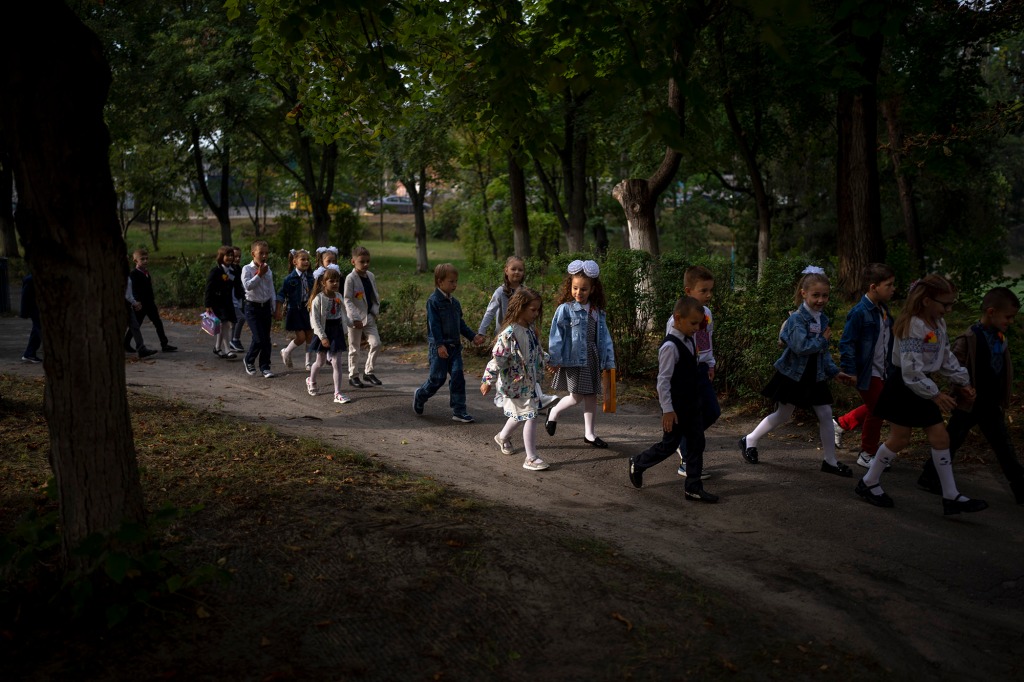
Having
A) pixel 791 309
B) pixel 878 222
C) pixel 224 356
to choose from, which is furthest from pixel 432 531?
pixel 878 222

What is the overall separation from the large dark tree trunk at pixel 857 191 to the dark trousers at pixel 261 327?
9.86m

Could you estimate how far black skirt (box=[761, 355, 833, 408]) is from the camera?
782 cm

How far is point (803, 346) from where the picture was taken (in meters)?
7.79

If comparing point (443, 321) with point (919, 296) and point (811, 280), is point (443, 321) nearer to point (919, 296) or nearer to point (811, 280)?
point (811, 280)

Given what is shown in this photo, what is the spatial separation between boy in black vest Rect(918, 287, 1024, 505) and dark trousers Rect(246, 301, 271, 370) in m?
8.87

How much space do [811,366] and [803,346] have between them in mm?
216

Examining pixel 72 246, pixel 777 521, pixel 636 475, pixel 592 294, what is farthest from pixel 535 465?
pixel 72 246

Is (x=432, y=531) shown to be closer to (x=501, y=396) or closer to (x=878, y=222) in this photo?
(x=501, y=396)

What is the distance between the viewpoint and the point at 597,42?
222 inches

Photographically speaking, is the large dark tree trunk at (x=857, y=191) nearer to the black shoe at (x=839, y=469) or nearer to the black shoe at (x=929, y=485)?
the black shoe at (x=839, y=469)

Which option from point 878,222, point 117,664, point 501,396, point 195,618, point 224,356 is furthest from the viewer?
point 878,222

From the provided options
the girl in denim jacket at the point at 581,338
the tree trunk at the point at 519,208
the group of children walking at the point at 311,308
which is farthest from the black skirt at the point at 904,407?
the tree trunk at the point at 519,208

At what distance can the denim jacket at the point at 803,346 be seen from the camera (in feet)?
25.6

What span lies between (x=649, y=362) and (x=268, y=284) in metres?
5.51
